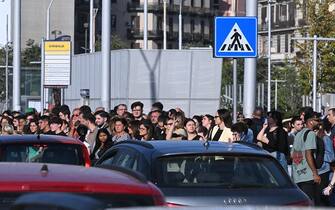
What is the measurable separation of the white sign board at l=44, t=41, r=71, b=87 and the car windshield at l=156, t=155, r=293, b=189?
21.1 meters

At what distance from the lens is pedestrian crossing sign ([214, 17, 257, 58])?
56.0 ft

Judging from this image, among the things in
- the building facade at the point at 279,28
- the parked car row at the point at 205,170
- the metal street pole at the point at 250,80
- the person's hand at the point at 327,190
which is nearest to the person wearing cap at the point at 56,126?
the metal street pole at the point at 250,80

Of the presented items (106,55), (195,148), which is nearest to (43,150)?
(195,148)

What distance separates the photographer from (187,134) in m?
18.1

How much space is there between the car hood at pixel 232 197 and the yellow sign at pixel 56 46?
22.5 meters

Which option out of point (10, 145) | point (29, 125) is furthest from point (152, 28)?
point (10, 145)

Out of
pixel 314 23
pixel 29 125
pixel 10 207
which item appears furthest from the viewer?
pixel 314 23

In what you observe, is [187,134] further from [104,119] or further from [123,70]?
[123,70]

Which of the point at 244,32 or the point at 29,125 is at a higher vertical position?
the point at 244,32

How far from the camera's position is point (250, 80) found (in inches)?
798

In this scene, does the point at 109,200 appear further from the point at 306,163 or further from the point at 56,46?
the point at 56,46

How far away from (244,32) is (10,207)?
1188 centimetres

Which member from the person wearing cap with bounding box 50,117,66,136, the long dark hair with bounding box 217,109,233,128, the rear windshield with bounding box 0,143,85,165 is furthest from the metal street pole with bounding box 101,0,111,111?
the rear windshield with bounding box 0,143,85,165

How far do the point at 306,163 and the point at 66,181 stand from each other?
33.9ft
